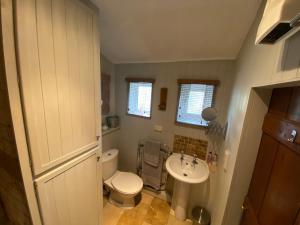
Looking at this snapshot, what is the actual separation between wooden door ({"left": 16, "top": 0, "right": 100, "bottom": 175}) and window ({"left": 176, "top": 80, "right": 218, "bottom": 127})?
1157mm

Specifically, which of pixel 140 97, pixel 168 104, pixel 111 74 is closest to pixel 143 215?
pixel 168 104

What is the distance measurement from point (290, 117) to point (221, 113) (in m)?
1.07

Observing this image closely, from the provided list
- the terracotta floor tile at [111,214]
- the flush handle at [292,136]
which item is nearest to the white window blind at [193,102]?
the flush handle at [292,136]

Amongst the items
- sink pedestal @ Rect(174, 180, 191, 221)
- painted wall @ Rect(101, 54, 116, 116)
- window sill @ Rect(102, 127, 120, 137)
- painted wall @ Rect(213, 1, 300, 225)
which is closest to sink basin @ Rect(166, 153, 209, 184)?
sink pedestal @ Rect(174, 180, 191, 221)

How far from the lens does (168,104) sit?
1.96 m

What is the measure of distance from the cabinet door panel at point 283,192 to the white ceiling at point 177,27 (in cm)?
100

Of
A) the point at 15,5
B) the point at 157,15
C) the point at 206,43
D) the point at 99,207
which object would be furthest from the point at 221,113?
the point at 15,5

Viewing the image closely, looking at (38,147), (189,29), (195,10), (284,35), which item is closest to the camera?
(284,35)

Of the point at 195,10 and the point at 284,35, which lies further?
the point at 195,10

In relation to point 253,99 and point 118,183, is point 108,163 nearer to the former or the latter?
point 118,183

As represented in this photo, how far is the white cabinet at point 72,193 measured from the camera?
2.85ft

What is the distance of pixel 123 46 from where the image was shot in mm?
1686

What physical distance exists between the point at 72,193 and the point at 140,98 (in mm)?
1468

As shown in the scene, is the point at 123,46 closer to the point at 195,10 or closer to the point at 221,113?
the point at 195,10
